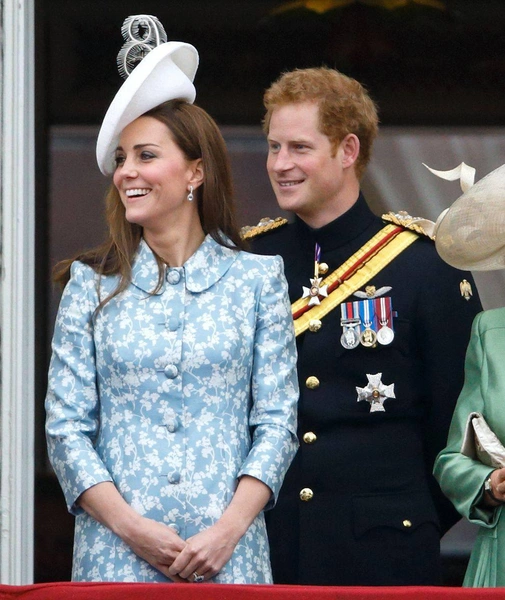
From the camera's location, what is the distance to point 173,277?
295 centimetres

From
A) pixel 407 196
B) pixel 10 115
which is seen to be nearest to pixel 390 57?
pixel 407 196

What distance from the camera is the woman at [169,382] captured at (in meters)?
2.76

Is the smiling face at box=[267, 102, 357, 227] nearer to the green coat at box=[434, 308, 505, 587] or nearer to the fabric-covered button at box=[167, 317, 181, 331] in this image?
the green coat at box=[434, 308, 505, 587]

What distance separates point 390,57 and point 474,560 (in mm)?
2265

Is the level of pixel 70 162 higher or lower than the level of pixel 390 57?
lower

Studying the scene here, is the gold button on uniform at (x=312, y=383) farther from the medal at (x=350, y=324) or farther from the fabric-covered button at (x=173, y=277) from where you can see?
the fabric-covered button at (x=173, y=277)

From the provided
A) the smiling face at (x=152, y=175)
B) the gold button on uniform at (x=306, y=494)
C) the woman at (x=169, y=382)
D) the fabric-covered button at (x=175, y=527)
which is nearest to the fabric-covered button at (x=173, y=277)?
the woman at (x=169, y=382)

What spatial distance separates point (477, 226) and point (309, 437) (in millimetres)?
713

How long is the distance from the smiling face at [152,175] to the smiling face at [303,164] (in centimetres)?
59

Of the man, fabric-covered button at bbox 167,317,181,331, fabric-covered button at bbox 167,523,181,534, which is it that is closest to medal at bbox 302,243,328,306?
the man

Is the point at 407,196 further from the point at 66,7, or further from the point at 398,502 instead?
the point at 398,502

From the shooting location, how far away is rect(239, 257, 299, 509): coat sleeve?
2.81 metres

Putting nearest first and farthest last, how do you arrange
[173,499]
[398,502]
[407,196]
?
[173,499] < [398,502] < [407,196]

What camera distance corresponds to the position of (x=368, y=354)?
3430mm
